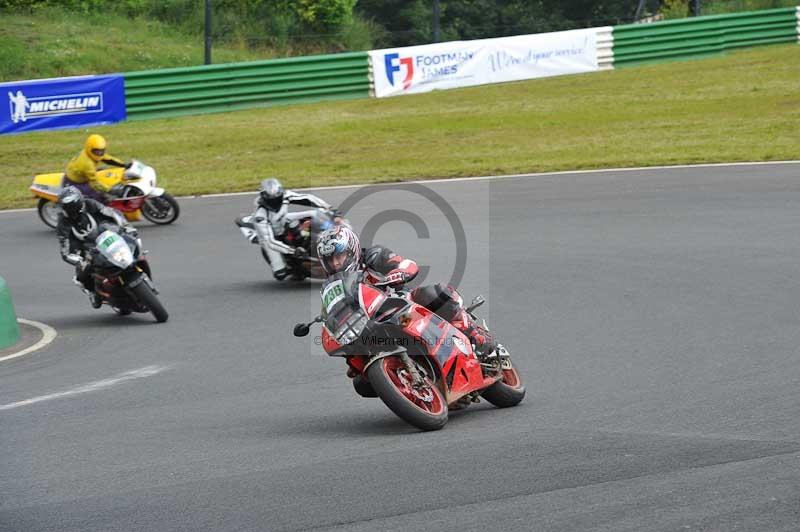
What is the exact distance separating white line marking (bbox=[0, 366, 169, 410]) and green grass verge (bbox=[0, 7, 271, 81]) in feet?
93.7

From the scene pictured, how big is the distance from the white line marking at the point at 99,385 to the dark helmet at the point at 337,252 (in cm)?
306

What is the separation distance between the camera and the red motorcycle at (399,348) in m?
7.19

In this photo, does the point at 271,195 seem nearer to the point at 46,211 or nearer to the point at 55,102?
the point at 46,211

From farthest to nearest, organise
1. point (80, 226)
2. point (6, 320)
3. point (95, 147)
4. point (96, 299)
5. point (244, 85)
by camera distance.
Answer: point (244, 85) → point (95, 147) → point (80, 226) → point (96, 299) → point (6, 320)

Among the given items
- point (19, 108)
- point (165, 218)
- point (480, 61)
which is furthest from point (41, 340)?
point (480, 61)

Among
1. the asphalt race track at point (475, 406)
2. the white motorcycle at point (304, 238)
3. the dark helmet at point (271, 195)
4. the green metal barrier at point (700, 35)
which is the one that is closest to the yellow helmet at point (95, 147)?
the asphalt race track at point (475, 406)

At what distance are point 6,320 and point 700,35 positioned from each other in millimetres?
27764

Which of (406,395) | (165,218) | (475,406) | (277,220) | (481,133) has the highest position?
(481,133)

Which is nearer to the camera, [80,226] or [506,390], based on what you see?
[506,390]

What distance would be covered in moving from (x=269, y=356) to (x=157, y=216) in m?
8.71

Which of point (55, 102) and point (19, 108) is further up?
point (55, 102)

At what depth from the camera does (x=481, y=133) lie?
89.4 feet

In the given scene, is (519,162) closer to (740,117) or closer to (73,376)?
(740,117)

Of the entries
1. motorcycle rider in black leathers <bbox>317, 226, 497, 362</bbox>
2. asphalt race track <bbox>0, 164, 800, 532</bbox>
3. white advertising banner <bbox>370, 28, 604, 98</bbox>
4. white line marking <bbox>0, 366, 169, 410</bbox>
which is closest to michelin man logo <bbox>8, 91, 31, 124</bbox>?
white advertising banner <bbox>370, 28, 604, 98</bbox>
